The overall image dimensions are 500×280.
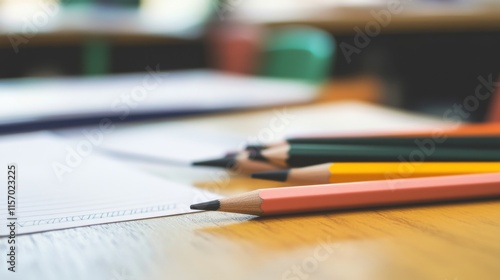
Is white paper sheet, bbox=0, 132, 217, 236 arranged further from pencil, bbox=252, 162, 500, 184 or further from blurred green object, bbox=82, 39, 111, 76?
blurred green object, bbox=82, 39, 111, 76

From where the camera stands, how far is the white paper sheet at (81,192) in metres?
0.42

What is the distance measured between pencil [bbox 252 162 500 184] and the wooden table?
0.11ft

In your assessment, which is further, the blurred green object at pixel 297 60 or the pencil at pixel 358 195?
the blurred green object at pixel 297 60

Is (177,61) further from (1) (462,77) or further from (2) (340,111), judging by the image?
(2) (340,111)

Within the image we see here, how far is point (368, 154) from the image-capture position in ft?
1.62

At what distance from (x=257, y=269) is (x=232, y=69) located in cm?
206

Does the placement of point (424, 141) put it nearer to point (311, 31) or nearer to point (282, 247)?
point (282, 247)

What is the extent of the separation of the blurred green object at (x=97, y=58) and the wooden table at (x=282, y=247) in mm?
2877

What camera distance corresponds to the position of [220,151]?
2.20 ft

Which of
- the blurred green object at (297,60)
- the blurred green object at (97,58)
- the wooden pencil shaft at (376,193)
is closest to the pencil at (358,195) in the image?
the wooden pencil shaft at (376,193)

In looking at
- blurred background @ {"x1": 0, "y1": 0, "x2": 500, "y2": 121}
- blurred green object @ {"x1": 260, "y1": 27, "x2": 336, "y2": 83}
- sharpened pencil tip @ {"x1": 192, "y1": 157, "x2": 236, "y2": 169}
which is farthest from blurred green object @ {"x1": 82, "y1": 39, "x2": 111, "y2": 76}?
sharpened pencil tip @ {"x1": 192, "y1": 157, "x2": 236, "y2": 169}

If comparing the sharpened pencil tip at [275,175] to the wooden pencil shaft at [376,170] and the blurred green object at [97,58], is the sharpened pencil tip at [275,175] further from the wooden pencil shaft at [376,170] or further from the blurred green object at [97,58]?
the blurred green object at [97,58]

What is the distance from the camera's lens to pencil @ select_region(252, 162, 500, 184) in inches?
18.1

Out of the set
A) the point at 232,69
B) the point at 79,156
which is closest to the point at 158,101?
the point at 79,156
